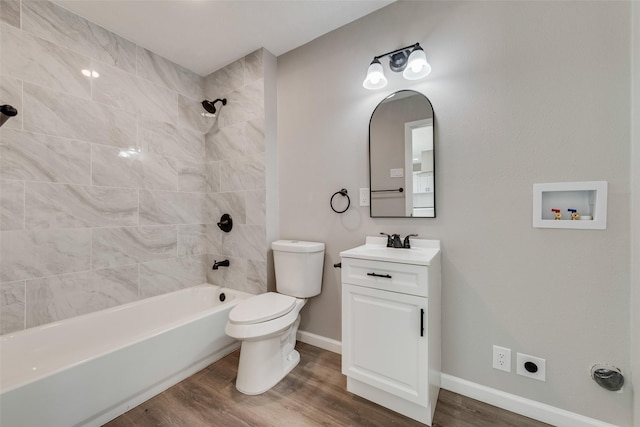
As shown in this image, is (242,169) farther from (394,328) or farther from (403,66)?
(394,328)

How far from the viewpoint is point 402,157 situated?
1637 millimetres

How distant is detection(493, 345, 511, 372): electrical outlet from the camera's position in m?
1.34

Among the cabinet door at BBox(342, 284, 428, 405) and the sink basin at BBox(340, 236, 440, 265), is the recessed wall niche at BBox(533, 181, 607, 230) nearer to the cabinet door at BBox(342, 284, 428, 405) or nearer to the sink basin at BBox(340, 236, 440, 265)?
the sink basin at BBox(340, 236, 440, 265)

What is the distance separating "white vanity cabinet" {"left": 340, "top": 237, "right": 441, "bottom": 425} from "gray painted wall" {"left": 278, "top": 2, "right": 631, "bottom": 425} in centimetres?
24

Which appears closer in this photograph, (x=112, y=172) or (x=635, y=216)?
(x=635, y=216)

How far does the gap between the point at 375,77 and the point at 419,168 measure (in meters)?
0.65

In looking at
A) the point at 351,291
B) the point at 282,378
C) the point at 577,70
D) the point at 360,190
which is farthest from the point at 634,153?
the point at 282,378

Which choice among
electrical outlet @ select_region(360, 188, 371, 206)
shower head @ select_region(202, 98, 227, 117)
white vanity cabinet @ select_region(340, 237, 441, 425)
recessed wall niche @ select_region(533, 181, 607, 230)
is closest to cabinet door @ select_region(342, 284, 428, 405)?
white vanity cabinet @ select_region(340, 237, 441, 425)

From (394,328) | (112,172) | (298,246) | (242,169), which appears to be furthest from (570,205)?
(112,172)

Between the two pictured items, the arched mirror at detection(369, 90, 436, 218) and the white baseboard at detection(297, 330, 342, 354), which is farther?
the white baseboard at detection(297, 330, 342, 354)

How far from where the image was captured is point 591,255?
3.81 ft

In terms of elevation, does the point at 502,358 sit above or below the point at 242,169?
below

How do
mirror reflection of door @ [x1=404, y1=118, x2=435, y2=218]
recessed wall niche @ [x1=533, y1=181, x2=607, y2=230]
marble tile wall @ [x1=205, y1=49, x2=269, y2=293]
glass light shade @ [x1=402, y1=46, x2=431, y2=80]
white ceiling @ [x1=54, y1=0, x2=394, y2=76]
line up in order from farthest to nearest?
marble tile wall @ [x1=205, y1=49, x2=269, y2=293] → white ceiling @ [x1=54, y1=0, x2=394, y2=76] → mirror reflection of door @ [x1=404, y1=118, x2=435, y2=218] → glass light shade @ [x1=402, y1=46, x2=431, y2=80] → recessed wall niche @ [x1=533, y1=181, x2=607, y2=230]

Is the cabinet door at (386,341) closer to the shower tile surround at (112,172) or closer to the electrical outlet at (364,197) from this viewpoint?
the electrical outlet at (364,197)
